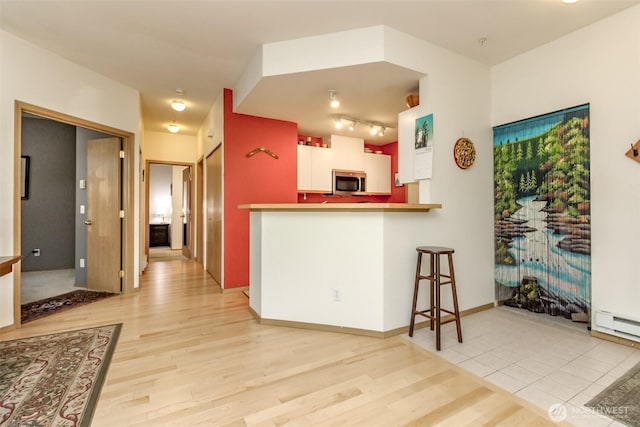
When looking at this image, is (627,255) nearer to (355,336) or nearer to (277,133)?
(355,336)

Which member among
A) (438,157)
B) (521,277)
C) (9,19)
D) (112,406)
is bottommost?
(112,406)

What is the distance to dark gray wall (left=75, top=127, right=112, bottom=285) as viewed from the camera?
4.25 meters

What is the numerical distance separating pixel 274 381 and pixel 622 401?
80.6 inches

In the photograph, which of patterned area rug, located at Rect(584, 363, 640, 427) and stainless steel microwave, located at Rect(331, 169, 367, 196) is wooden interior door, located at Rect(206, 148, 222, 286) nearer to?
stainless steel microwave, located at Rect(331, 169, 367, 196)

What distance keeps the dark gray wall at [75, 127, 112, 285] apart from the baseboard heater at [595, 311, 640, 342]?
5980 millimetres

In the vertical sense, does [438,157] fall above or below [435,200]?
above

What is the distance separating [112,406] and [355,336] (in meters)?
1.75

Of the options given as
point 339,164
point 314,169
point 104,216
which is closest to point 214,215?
point 104,216

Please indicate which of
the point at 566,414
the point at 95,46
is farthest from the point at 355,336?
the point at 95,46

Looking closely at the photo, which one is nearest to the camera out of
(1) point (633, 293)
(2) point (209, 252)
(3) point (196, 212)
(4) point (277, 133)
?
(1) point (633, 293)

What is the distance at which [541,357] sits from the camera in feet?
7.36

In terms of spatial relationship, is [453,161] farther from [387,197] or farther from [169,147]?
[169,147]

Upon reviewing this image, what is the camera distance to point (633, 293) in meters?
2.46

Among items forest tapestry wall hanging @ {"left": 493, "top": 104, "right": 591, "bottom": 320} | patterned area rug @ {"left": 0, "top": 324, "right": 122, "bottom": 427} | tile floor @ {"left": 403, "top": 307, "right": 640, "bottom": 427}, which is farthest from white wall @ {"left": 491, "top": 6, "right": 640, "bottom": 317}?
patterned area rug @ {"left": 0, "top": 324, "right": 122, "bottom": 427}
